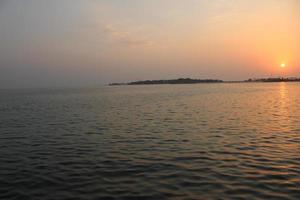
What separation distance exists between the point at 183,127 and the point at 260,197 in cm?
1760

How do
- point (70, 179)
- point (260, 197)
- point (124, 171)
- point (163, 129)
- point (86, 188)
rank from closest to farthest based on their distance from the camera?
1. point (260, 197)
2. point (86, 188)
3. point (70, 179)
4. point (124, 171)
5. point (163, 129)

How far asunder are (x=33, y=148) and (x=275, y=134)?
62.7 feet

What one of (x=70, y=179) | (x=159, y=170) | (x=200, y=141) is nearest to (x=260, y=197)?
(x=159, y=170)

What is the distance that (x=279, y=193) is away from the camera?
11.3 m

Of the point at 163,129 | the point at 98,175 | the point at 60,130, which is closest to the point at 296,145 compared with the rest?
the point at 163,129

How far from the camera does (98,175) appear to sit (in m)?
13.8

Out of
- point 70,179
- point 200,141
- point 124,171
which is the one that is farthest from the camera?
point 200,141

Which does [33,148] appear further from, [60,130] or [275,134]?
[275,134]

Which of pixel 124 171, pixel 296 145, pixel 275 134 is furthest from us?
pixel 275 134

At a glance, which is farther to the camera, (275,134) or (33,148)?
(275,134)

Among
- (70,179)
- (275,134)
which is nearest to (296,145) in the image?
(275,134)

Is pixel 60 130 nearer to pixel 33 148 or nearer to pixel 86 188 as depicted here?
pixel 33 148

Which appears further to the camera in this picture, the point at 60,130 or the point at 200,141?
the point at 60,130

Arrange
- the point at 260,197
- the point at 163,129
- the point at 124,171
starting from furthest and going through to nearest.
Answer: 1. the point at 163,129
2. the point at 124,171
3. the point at 260,197
